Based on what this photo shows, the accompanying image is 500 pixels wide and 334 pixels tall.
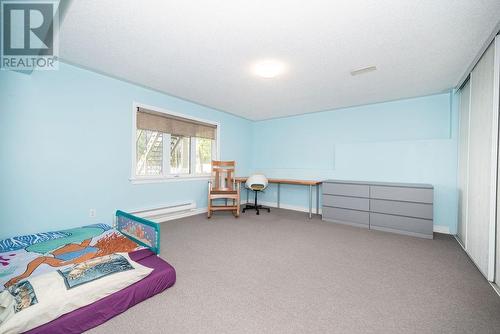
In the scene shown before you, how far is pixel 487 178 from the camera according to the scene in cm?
214

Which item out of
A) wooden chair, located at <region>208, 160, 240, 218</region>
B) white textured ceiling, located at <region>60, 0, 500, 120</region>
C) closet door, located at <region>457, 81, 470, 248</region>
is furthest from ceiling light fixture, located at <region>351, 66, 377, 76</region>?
wooden chair, located at <region>208, 160, 240, 218</region>

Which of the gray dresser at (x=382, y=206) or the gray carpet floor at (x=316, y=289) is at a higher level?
the gray dresser at (x=382, y=206)

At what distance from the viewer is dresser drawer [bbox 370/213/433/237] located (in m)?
3.30

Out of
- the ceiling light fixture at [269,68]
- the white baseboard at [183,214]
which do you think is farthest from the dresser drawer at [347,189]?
the white baseboard at [183,214]

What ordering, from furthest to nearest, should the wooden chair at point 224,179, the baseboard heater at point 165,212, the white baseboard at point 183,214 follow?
the wooden chair at point 224,179 < the white baseboard at point 183,214 < the baseboard heater at point 165,212

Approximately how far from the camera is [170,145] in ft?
13.6

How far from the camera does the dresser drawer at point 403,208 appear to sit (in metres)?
3.29

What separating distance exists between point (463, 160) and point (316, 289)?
10.1ft

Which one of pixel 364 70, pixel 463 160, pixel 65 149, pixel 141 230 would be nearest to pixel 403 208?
pixel 463 160

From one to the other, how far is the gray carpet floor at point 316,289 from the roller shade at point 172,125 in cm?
196

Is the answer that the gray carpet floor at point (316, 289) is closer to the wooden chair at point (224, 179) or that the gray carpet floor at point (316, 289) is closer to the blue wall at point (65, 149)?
the blue wall at point (65, 149)

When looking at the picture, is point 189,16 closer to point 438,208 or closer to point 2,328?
point 2,328

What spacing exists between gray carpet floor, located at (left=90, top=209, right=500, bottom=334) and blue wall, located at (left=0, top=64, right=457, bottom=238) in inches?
45.8

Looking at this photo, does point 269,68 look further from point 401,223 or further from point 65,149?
point 401,223
